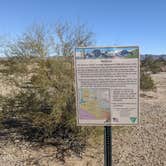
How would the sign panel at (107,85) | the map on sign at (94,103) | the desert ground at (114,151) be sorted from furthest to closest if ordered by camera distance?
the desert ground at (114,151) < the map on sign at (94,103) < the sign panel at (107,85)

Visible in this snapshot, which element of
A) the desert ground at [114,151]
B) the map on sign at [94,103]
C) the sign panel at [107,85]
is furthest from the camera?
the desert ground at [114,151]

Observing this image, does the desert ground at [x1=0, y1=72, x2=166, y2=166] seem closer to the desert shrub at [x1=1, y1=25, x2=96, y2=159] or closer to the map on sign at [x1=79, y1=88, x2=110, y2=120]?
the desert shrub at [x1=1, y1=25, x2=96, y2=159]

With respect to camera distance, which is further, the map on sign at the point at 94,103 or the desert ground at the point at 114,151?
the desert ground at the point at 114,151

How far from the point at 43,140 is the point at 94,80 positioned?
4.44 m

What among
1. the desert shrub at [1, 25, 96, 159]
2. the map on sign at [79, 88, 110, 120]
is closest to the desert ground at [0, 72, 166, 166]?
the desert shrub at [1, 25, 96, 159]

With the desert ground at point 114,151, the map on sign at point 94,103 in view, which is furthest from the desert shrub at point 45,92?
the map on sign at point 94,103

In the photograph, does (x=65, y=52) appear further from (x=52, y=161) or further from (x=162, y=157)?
(x=162, y=157)

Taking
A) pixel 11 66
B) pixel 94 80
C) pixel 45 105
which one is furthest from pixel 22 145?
pixel 94 80

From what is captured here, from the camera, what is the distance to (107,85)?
3.77 meters

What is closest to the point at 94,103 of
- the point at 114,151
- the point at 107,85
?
the point at 107,85

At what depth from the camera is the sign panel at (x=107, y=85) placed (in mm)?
3715

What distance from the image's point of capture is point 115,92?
3.77 m

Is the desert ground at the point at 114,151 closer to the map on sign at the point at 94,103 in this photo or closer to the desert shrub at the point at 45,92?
the desert shrub at the point at 45,92

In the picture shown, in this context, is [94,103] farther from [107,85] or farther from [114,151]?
[114,151]
